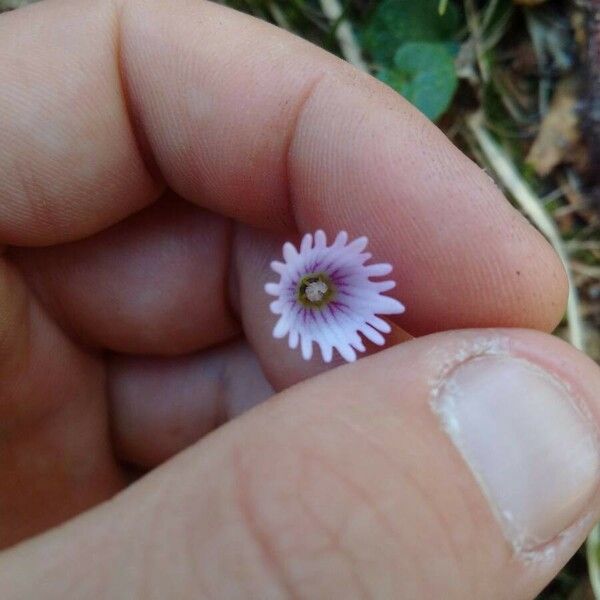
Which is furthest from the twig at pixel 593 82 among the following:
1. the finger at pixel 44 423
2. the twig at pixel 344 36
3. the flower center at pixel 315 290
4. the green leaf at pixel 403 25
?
the finger at pixel 44 423

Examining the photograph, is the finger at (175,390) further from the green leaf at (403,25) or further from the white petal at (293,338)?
the green leaf at (403,25)

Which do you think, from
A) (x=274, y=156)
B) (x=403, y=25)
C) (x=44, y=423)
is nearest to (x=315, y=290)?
(x=274, y=156)

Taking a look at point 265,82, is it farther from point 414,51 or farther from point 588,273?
point 588,273

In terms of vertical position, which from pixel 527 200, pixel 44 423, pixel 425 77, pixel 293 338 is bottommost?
pixel 44 423

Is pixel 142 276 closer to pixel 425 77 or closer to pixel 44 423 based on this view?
pixel 44 423

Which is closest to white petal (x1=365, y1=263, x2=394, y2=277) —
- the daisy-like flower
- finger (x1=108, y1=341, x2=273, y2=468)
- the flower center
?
the daisy-like flower
